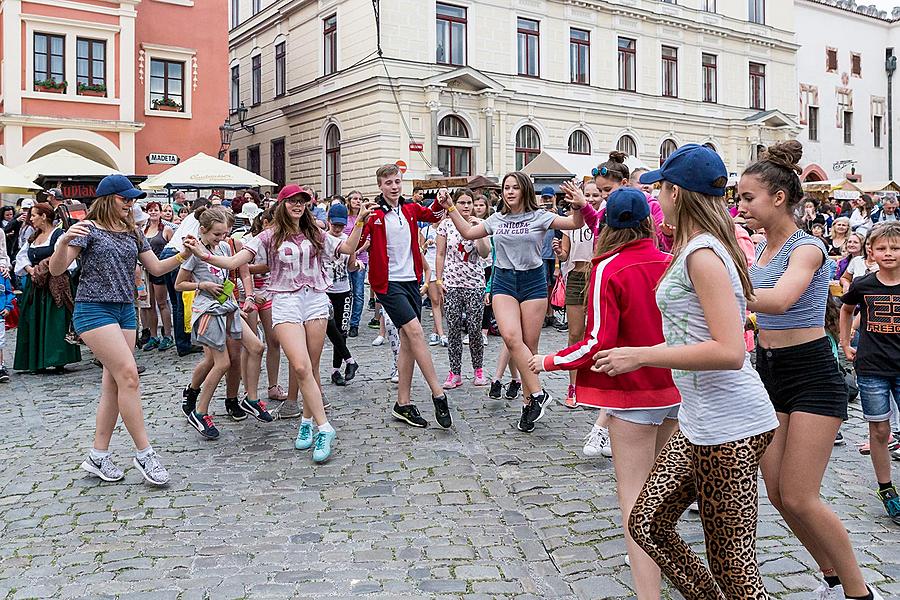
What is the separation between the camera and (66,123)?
2605cm

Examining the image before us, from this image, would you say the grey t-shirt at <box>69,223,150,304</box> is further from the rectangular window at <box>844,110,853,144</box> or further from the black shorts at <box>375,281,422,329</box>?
the rectangular window at <box>844,110,853,144</box>

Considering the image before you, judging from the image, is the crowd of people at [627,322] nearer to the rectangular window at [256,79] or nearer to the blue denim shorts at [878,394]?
the blue denim shorts at [878,394]

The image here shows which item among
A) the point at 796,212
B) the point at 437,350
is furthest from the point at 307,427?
the point at 437,350

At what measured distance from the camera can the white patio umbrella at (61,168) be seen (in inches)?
687

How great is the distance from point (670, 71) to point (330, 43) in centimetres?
1487

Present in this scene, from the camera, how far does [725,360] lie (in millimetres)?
2787

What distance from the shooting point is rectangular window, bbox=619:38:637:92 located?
116 ft

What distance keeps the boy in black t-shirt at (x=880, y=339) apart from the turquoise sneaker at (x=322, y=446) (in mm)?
3538

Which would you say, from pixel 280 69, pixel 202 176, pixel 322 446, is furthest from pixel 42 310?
pixel 280 69

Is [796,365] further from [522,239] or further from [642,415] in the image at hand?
[522,239]

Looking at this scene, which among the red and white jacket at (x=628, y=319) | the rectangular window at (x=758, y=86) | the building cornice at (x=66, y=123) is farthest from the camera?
the rectangular window at (x=758, y=86)

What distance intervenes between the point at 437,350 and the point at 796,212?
7.78 meters

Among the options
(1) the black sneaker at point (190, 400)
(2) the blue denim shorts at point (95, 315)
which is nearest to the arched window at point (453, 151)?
(1) the black sneaker at point (190, 400)

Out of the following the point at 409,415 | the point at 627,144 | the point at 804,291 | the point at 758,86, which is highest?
the point at 758,86
